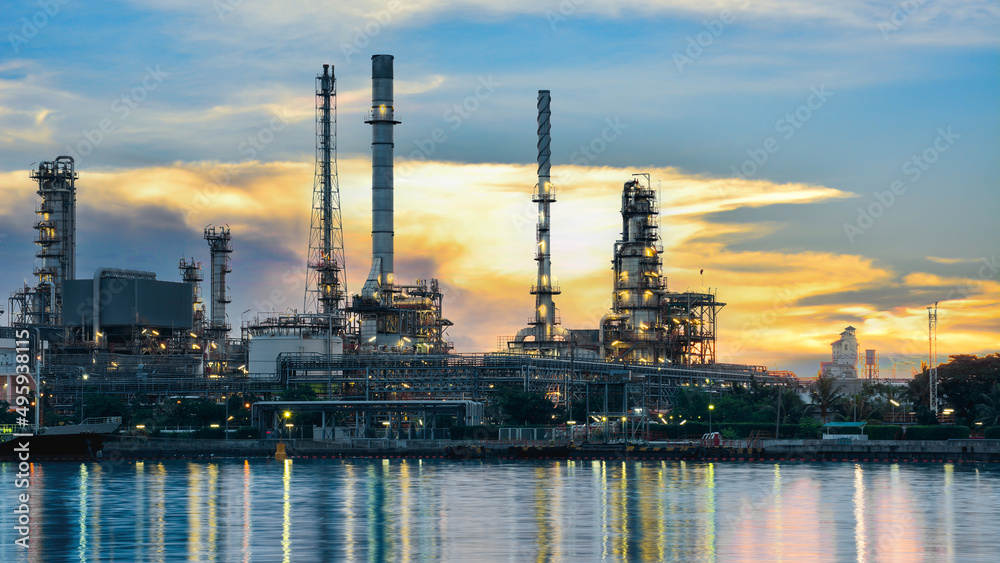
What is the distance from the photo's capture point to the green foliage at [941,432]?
112 metres

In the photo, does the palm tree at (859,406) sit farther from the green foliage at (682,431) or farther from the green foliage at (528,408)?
the green foliage at (528,408)

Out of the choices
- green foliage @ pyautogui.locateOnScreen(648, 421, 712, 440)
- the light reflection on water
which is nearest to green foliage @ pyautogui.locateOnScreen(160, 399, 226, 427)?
green foliage @ pyautogui.locateOnScreen(648, 421, 712, 440)

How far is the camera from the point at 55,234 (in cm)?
17600

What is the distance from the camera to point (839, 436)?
116562 millimetres

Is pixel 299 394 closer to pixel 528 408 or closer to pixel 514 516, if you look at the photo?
pixel 528 408

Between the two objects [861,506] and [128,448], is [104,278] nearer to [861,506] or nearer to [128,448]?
[128,448]

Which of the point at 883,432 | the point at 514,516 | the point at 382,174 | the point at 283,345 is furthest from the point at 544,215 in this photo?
the point at 514,516

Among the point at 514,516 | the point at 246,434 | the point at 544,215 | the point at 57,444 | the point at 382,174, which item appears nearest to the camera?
the point at 514,516

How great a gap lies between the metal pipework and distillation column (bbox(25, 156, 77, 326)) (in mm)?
67445

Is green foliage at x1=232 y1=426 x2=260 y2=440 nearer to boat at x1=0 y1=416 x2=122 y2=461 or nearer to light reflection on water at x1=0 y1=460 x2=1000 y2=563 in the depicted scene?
boat at x1=0 y1=416 x2=122 y2=461

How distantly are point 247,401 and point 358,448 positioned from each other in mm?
32579

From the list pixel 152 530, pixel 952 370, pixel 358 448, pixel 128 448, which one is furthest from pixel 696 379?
pixel 152 530

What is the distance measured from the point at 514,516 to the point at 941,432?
69257 mm

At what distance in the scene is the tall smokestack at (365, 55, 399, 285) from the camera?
15875 centimetres
